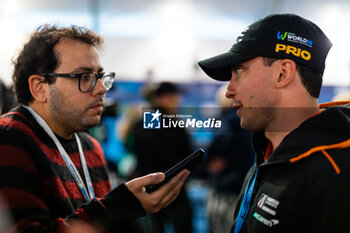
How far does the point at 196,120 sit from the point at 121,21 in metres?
5.01

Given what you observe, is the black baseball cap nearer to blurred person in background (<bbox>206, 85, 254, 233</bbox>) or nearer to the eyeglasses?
blurred person in background (<bbox>206, 85, 254, 233</bbox>)

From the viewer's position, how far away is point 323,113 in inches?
43.3

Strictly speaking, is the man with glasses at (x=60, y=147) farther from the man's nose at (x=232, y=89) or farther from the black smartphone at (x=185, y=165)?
the man's nose at (x=232, y=89)

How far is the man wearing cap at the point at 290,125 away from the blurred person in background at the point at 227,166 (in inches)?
5.4

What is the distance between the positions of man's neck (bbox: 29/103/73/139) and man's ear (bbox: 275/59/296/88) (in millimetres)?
951

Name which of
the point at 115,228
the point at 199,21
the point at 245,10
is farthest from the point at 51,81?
the point at 199,21

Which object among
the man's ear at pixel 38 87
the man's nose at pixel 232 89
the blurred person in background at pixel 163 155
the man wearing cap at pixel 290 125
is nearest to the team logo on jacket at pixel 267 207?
the man wearing cap at pixel 290 125

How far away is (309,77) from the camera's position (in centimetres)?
114

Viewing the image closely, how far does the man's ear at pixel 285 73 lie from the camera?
3.65 feet

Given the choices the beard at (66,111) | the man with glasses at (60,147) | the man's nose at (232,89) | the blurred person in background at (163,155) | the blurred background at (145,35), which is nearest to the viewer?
the man with glasses at (60,147)

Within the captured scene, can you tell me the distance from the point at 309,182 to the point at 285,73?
1.25ft

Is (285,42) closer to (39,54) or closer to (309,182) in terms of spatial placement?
(309,182)

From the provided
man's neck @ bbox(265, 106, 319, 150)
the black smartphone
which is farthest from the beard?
man's neck @ bbox(265, 106, 319, 150)

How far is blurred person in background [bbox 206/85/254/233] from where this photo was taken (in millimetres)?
1288
